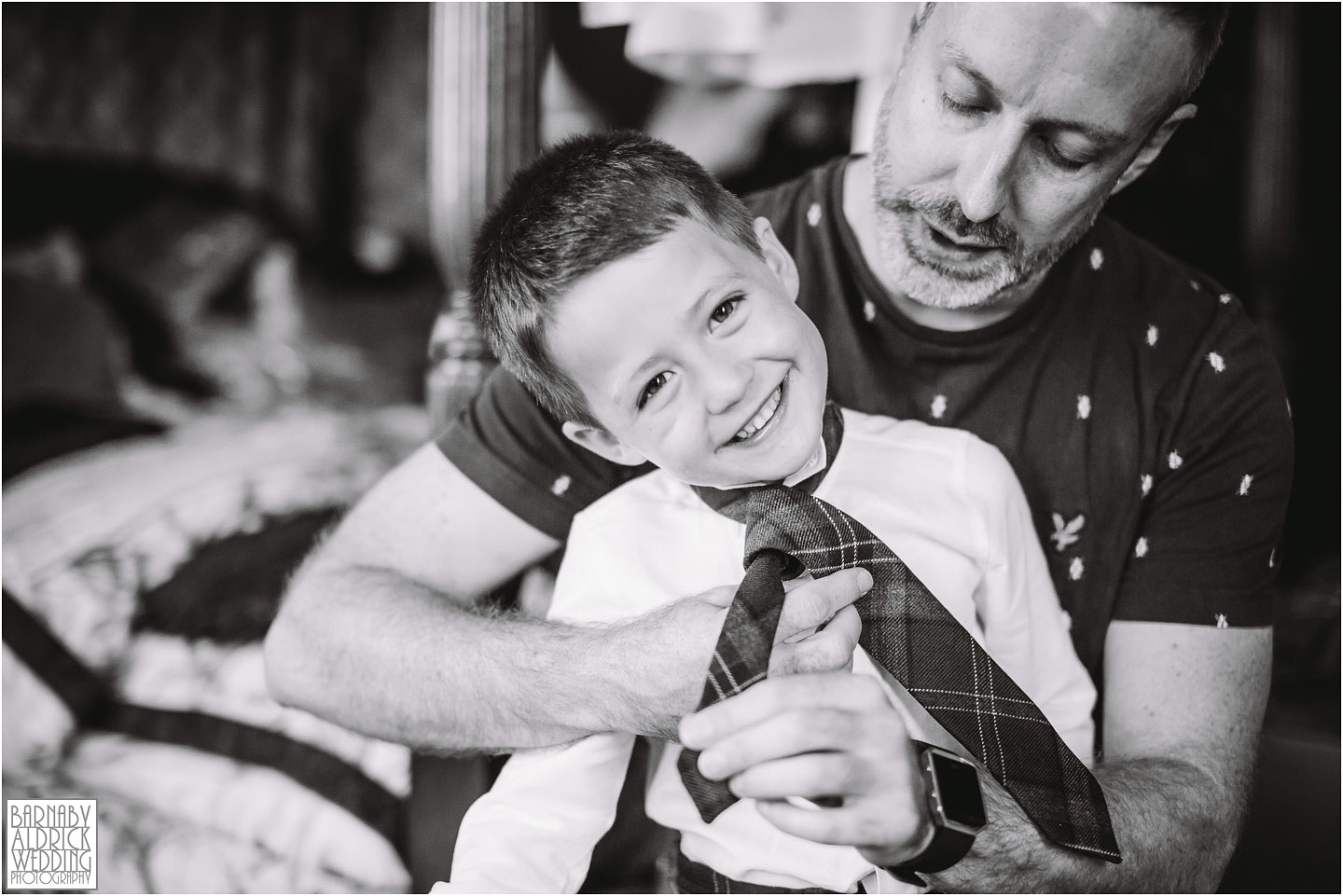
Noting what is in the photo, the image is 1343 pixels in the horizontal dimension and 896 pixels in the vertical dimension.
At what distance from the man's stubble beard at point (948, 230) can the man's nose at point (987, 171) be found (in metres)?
0.03

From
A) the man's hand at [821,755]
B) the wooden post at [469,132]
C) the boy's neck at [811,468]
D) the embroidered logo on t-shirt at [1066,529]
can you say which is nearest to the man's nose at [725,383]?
the boy's neck at [811,468]

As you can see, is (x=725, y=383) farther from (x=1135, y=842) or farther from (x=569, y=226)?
(x=1135, y=842)

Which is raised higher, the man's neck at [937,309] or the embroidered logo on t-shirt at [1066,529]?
the man's neck at [937,309]

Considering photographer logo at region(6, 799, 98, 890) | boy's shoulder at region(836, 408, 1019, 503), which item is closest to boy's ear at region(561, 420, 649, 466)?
boy's shoulder at region(836, 408, 1019, 503)

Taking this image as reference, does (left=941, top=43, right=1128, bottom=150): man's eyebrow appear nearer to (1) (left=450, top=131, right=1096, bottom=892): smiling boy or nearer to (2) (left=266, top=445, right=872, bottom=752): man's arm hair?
(1) (left=450, top=131, right=1096, bottom=892): smiling boy

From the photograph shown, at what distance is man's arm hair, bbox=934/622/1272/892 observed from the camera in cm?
90

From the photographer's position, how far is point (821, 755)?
2.29 feet

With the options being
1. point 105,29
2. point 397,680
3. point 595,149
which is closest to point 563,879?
point 397,680

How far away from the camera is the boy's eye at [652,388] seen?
0.91 meters

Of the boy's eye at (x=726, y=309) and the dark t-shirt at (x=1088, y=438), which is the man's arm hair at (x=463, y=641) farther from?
the boy's eye at (x=726, y=309)

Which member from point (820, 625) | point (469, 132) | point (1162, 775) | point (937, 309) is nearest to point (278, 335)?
point (469, 132)

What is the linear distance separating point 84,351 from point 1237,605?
114 inches

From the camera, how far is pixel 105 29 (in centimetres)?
318

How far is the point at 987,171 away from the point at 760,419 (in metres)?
0.36
